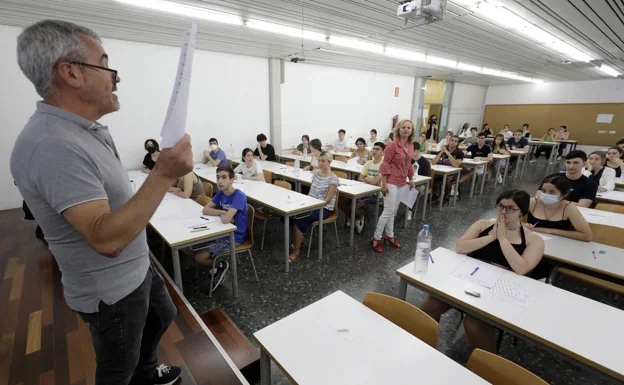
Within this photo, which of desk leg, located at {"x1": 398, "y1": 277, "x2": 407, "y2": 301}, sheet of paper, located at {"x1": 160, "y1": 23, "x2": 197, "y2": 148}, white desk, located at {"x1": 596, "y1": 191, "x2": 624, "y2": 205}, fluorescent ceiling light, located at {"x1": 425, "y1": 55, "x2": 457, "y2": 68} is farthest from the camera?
fluorescent ceiling light, located at {"x1": 425, "y1": 55, "x2": 457, "y2": 68}

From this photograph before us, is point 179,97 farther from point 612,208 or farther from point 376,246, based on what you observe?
point 612,208

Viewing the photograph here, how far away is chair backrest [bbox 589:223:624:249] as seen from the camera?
8.32 ft

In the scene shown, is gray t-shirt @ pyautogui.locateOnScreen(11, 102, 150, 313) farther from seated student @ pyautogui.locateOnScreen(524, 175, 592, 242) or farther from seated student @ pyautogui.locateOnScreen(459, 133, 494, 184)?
seated student @ pyautogui.locateOnScreen(459, 133, 494, 184)

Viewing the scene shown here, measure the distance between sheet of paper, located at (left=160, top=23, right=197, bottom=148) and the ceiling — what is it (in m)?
3.22

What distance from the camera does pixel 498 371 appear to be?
1193 millimetres

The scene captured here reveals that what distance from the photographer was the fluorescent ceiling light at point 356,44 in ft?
16.7

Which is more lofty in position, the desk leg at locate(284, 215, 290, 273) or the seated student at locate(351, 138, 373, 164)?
the seated student at locate(351, 138, 373, 164)

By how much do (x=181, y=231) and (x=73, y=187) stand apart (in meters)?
1.87

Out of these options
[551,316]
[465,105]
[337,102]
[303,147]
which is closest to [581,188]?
[551,316]

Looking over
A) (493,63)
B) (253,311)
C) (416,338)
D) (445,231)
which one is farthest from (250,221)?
(493,63)

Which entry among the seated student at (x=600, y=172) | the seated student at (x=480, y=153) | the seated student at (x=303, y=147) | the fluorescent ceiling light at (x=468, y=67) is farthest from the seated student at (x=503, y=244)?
the fluorescent ceiling light at (x=468, y=67)

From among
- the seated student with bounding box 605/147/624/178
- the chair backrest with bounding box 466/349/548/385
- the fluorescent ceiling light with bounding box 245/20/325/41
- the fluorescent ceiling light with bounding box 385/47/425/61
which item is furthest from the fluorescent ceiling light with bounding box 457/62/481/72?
the chair backrest with bounding box 466/349/548/385

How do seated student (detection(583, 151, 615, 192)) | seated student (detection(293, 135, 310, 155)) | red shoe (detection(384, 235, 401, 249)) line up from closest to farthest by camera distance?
1. red shoe (detection(384, 235, 401, 249))
2. seated student (detection(583, 151, 615, 192))
3. seated student (detection(293, 135, 310, 155))

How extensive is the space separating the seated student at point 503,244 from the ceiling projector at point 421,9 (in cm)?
216
